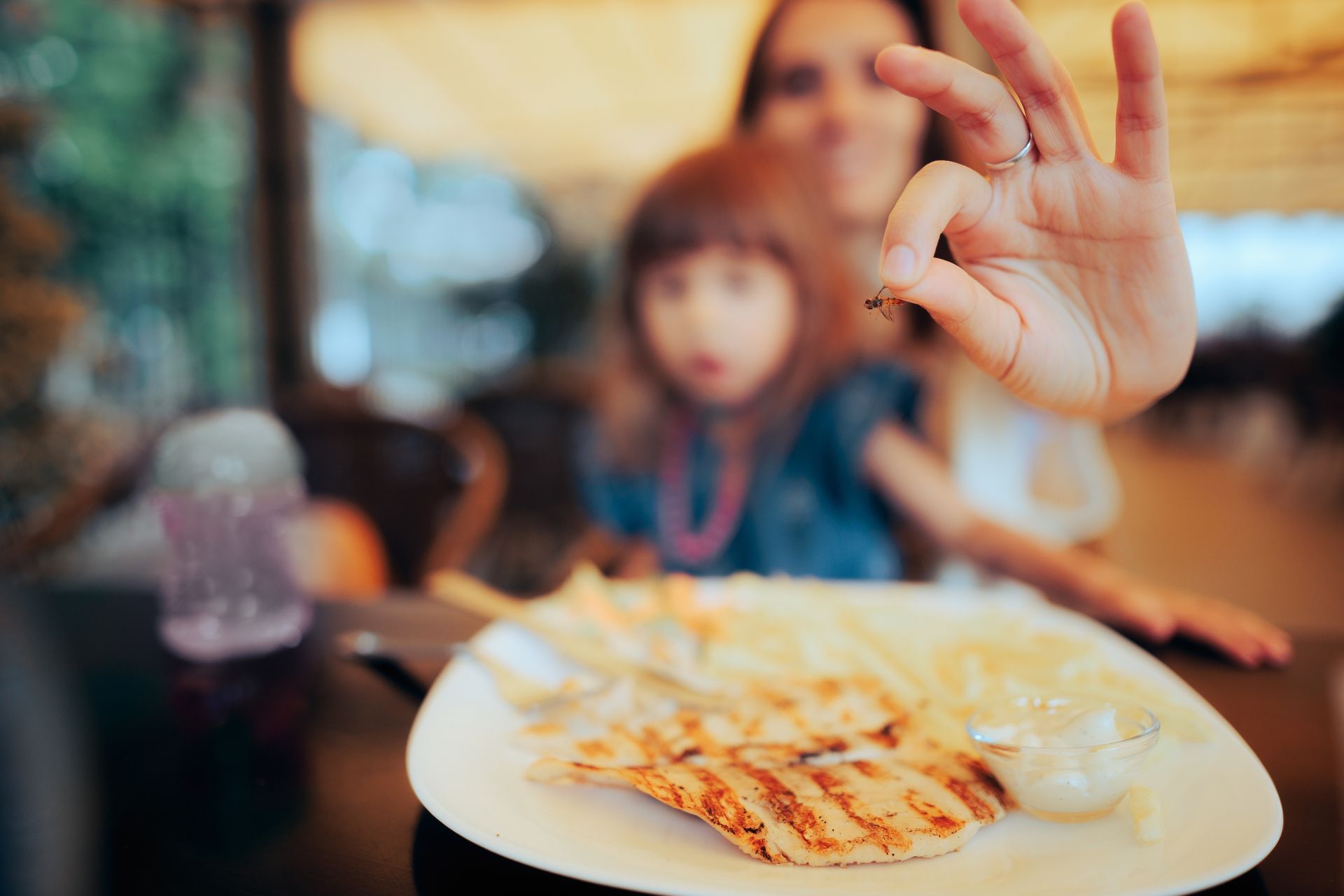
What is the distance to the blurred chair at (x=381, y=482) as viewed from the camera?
1673mm

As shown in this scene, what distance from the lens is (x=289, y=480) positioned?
0.86 meters

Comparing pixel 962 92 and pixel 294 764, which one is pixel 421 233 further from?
pixel 962 92

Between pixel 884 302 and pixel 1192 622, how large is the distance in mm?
659

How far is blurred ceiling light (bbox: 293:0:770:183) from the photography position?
3.70 meters

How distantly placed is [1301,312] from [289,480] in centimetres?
761

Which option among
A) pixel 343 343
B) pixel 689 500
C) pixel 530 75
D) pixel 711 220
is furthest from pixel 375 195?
pixel 711 220

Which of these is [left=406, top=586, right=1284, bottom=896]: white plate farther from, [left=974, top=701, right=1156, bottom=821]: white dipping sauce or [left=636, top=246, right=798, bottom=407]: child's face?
[left=636, top=246, right=798, bottom=407]: child's face

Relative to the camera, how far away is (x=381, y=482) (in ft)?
6.06

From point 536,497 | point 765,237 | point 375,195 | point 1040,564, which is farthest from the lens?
point 375,195

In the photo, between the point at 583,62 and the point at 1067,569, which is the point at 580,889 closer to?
the point at 1067,569

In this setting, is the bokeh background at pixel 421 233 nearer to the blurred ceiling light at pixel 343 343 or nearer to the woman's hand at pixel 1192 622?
the blurred ceiling light at pixel 343 343

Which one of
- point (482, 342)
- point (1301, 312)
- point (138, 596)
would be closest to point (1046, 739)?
point (138, 596)

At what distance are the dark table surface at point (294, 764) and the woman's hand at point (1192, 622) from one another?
0.07ft

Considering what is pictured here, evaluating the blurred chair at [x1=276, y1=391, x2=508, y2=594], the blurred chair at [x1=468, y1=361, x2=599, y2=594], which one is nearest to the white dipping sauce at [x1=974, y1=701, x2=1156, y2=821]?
the blurred chair at [x1=276, y1=391, x2=508, y2=594]
